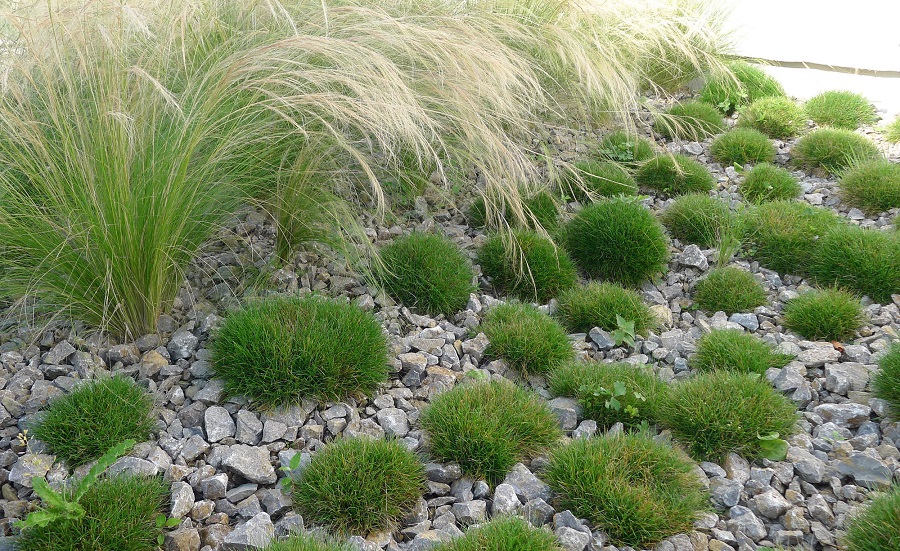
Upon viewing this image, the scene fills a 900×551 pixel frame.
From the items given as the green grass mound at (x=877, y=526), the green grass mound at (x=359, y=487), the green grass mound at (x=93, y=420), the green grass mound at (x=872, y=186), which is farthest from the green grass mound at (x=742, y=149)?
the green grass mound at (x=93, y=420)

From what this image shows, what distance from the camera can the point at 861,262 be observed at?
3209 mm

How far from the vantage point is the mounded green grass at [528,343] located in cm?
271

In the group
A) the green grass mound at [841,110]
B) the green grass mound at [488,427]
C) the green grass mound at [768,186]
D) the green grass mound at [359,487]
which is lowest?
the green grass mound at [359,487]

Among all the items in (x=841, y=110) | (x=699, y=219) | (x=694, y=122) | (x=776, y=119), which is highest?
(x=841, y=110)

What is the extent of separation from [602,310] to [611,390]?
0.61 meters

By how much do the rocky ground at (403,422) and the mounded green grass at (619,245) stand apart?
0.19 m

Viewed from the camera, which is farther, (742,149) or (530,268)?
(742,149)

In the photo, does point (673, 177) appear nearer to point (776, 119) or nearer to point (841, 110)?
point (776, 119)

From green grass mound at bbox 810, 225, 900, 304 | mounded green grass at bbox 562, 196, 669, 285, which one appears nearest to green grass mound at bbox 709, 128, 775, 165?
green grass mound at bbox 810, 225, 900, 304

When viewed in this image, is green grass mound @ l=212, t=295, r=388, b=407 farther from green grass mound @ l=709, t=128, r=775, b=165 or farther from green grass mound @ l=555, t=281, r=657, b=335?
green grass mound @ l=709, t=128, r=775, b=165

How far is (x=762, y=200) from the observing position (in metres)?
3.95

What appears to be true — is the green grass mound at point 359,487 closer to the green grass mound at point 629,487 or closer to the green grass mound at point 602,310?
the green grass mound at point 629,487

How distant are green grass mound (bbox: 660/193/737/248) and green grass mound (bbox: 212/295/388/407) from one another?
1843mm

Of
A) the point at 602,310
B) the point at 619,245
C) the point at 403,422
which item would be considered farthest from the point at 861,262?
the point at 403,422
